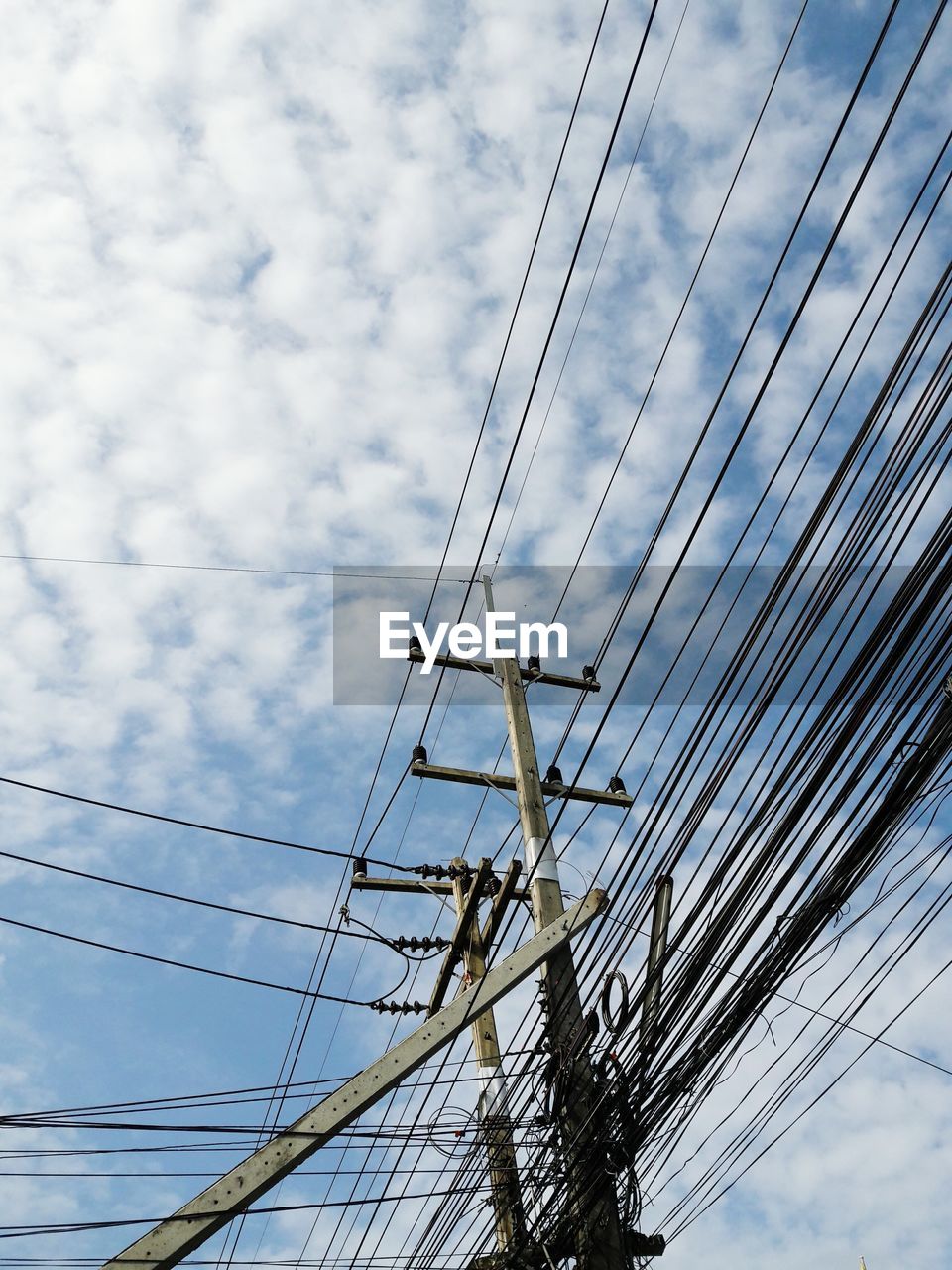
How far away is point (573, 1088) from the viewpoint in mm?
6988

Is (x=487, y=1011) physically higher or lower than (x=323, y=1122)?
higher

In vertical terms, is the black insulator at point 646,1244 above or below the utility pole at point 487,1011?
below

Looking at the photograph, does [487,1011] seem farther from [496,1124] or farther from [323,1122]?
[323,1122]

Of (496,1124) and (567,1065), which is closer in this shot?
(567,1065)

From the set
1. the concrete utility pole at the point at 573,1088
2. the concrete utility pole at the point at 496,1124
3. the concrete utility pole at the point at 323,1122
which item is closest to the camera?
the concrete utility pole at the point at 323,1122

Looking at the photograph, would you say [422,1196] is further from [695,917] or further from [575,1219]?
[695,917]

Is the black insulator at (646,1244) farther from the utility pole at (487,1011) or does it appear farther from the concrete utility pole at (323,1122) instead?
the concrete utility pole at (323,1122)

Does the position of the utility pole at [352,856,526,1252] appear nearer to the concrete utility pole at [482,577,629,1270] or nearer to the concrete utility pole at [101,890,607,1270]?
the concrete utility pole at [482,577,629,1270]

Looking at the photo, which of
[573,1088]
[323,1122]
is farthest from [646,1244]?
[323,1122]

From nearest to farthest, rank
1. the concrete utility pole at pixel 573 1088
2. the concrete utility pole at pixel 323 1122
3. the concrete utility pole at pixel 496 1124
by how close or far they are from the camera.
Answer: the concrete utility pole at pixel 323 1122, the concrete utility pole at pixel 573 1088, the concrete utility pole at pixel 496 1124

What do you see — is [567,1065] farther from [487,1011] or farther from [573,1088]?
[487,1011]

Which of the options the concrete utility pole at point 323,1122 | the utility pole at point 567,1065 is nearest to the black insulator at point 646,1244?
the utility pole at point 567,1065

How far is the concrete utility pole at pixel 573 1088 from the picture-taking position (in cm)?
661

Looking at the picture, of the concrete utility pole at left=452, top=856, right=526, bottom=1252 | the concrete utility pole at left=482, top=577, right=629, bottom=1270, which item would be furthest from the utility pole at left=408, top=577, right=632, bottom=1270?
the concrete utility pole at left=452, top=856, right=526, bottom=1252
